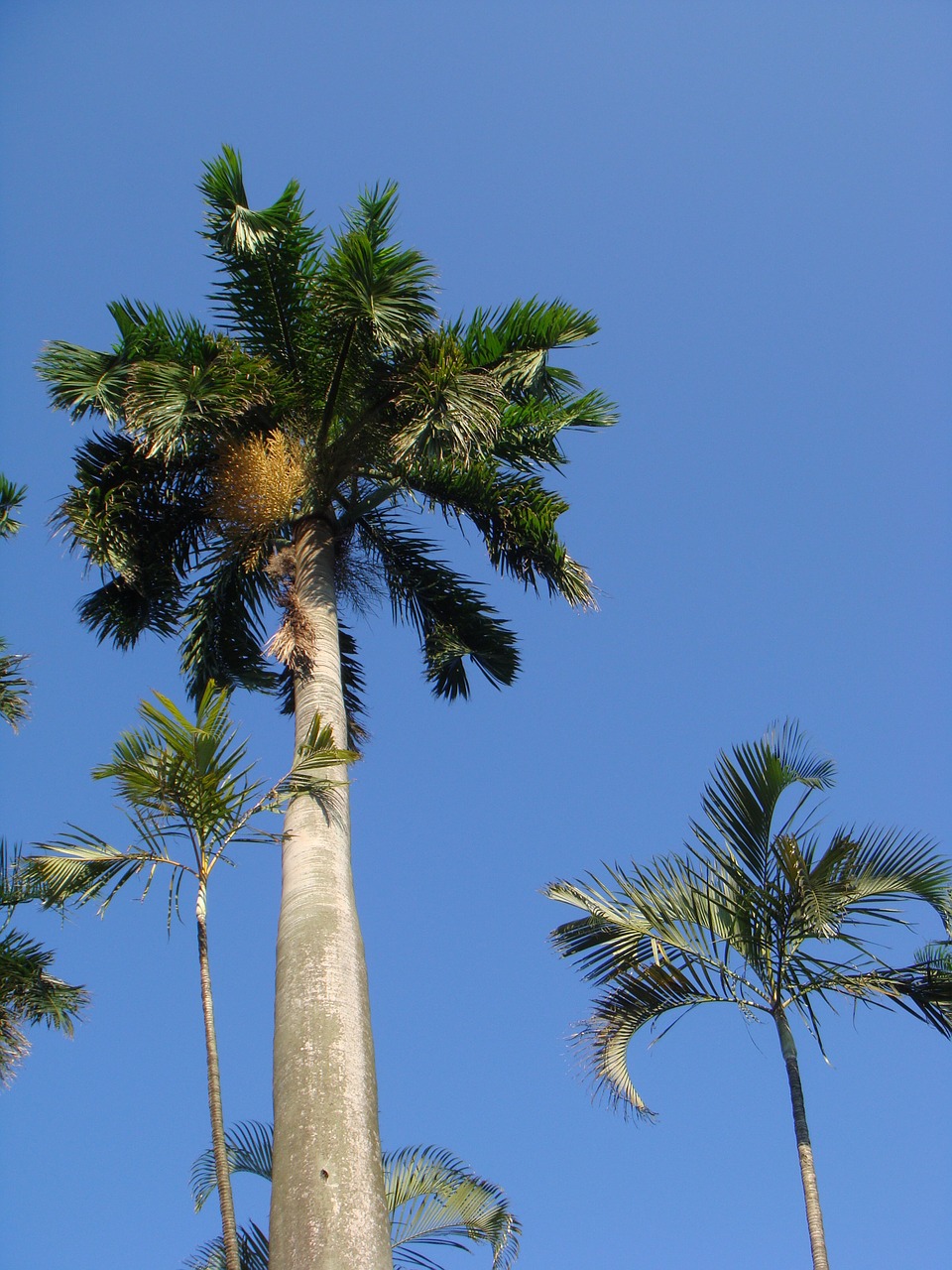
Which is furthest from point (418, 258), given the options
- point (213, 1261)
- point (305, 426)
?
point (213, 1261)

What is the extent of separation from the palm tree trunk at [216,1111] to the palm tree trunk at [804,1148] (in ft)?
9.79

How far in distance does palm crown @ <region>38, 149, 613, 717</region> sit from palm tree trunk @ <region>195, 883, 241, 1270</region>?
3.56 meters

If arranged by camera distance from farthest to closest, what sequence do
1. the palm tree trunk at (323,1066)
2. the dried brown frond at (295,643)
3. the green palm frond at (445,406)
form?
the green palm frond at (445,406), the dried brown frond at (295,643), the palm tree trunk at (323,1066)

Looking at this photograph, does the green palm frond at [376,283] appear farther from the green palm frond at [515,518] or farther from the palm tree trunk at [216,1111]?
the palm tree trunk at [216,1111]

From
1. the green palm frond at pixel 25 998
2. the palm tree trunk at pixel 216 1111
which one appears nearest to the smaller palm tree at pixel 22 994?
the green palm frond at pixel 25 998

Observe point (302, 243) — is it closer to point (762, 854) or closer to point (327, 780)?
point (327, 780)

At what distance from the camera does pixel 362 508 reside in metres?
11.0

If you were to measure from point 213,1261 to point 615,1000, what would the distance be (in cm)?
398

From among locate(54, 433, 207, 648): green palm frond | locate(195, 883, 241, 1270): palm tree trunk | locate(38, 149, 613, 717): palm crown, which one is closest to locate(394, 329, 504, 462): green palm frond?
locate(38, 149, 613, 717): palm crown

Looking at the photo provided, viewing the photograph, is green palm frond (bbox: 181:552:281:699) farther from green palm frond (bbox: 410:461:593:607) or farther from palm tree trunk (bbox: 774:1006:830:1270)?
palm tree trunk (bbox: 774:1006:830:1270)

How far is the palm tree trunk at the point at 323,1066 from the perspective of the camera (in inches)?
227

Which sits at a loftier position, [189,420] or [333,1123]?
[189,420]

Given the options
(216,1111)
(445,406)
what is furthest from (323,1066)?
(445,406)

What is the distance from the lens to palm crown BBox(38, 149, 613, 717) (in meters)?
9.97
